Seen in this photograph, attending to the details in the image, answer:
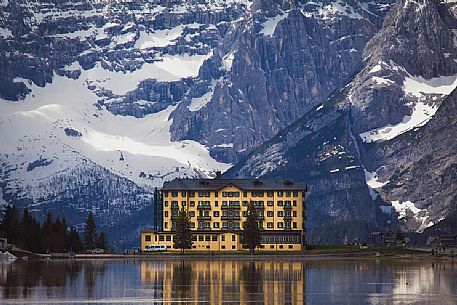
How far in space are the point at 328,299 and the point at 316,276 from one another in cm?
3802

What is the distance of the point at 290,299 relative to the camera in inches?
6038

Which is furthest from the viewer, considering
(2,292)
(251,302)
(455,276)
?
(455,276)

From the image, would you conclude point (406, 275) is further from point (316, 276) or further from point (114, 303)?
point (114, 303)

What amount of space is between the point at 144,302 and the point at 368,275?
5098 centimetres

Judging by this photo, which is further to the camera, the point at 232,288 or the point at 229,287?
the point at 229,287

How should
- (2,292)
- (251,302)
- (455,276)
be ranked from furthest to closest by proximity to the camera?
(455,276) < (2,292) < (251,302)

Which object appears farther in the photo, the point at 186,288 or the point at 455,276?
the point at 455,276

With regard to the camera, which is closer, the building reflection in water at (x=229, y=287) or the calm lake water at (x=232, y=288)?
the calm lake water at (x=232, y=288)

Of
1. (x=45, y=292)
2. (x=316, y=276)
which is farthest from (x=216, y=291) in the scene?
(x=316, y=276)

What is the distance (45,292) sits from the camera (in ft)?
536

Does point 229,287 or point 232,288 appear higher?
point 229,287

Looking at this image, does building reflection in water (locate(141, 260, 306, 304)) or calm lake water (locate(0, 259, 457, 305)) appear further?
building reflection in water (locate(141, 260, 306, 304))

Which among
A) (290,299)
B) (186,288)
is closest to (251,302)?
(290,299)

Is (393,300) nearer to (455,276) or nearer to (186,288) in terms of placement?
(186,288)
